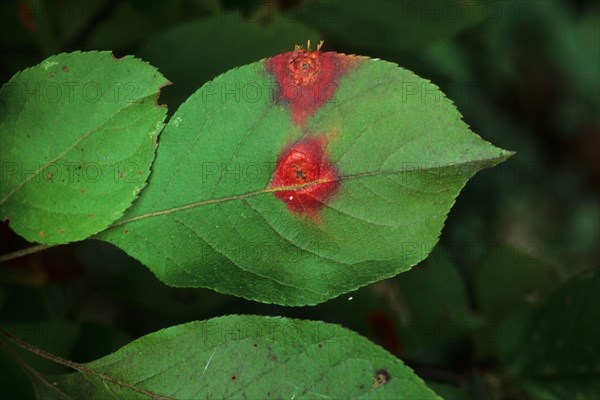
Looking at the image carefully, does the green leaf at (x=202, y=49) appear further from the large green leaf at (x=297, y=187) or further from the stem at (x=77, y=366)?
the stem at (x=77, y=366)

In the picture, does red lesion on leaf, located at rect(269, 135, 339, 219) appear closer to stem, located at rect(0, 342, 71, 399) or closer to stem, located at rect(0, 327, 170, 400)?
stem, located at rect(0, 327, 170, 400)

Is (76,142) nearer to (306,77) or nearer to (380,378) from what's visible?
(306,77)

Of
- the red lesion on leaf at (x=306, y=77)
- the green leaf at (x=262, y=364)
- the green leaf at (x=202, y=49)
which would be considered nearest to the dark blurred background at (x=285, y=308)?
the green leaf at (x=202, y=49)

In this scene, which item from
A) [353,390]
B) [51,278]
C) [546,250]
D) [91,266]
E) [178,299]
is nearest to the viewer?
[353,390]

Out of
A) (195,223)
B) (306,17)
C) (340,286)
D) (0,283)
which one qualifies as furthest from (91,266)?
(340,286)

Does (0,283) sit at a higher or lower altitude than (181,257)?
lower

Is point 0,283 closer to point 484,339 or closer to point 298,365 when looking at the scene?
point 298,365

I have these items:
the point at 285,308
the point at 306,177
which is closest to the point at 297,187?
the point at 306,177
